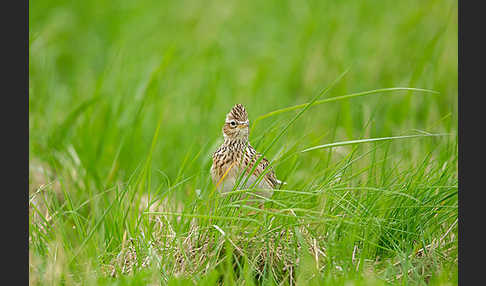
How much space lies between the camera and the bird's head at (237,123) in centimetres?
478

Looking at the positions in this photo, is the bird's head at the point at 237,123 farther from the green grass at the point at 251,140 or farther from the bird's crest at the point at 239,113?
the green grass at the point at 251,140

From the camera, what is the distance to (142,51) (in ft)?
36.0

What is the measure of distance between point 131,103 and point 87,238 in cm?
391

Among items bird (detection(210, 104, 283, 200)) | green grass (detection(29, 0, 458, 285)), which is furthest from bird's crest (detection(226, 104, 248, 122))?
green grass (detection(29, 0, 458, 285))

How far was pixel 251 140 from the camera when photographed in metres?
5.44

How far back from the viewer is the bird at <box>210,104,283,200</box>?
4836 millimetres

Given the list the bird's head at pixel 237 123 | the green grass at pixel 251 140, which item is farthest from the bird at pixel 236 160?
the green grass at pixel 251 140

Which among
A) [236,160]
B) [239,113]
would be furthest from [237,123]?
[236,160]

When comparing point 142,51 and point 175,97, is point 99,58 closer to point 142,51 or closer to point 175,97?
point 142,51

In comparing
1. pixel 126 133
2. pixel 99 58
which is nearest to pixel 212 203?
pixel 126 133

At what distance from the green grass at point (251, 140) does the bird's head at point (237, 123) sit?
0.47 feet

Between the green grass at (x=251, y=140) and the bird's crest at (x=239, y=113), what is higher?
the bird's crest at (x=239, y=113)

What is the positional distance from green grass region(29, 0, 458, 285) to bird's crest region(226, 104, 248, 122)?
0.48 feet

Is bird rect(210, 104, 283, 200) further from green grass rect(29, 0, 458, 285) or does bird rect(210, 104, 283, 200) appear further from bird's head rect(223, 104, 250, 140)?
green grass rect(29, 0, 458, 285)
